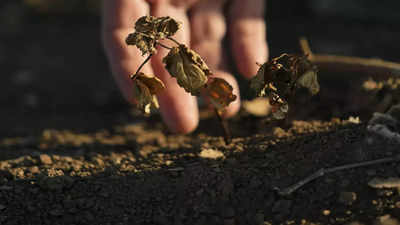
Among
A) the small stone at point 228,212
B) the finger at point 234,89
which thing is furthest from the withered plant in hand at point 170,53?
the finger at point 234,89

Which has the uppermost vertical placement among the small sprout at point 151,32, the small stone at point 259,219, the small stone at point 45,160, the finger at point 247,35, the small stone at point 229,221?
the finger at point 247,35

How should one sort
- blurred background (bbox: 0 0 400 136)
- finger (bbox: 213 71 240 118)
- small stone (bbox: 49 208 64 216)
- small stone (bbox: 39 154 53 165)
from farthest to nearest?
blurred background (bbox: 0 0 400 136) → finger (bbox: 213 71 240 118) → small stone (bbox: 39 154 53 165) → small stone (bbox: 49 208 64 216)

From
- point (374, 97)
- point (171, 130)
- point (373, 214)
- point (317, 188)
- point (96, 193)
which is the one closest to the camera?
point (373, 214)

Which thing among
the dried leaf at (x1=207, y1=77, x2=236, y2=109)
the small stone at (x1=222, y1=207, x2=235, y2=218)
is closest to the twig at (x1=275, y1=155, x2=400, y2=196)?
the small stone at (x1=222, y1=207, x2=235, y2=218)

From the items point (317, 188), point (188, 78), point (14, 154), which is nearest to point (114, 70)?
point (14, 154)

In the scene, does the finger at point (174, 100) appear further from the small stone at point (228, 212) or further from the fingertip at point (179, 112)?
the small stone at point (228, 212)

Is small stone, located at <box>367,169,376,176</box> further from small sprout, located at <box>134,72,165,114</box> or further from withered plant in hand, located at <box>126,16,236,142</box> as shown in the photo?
small sprout, located at <box>134,72,165,114</box>

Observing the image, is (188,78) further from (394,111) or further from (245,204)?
(394,111)
